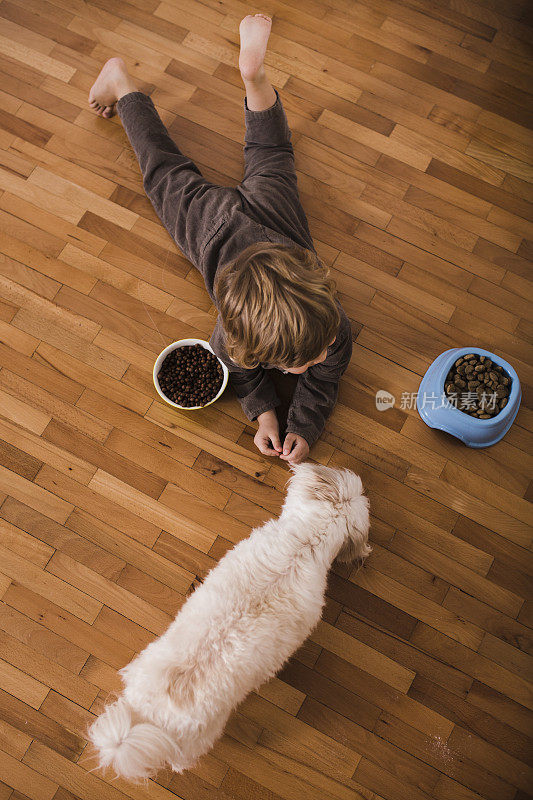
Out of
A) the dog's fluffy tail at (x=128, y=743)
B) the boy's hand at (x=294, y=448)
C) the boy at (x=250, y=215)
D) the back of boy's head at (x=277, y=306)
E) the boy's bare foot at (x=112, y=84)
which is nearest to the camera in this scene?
the dog's fluffy tail at (x=128, y=743)

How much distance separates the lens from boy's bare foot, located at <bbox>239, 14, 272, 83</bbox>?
66.0 inches

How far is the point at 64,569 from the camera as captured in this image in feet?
5.43

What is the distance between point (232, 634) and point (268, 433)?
64cm

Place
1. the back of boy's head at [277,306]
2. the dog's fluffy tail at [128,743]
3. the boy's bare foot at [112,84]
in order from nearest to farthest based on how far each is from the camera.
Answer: the dog's fluffy tail at [128,743] → the back of boy's head at [277,306] → the boy's bare foot at [112,84]

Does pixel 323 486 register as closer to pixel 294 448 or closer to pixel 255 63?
pixel 294 448

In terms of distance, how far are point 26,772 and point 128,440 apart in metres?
0.99

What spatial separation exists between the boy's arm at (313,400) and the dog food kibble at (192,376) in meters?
0.25

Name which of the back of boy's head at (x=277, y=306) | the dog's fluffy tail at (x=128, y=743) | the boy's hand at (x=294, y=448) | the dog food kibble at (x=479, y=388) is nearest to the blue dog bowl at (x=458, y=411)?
the dog food kibble at (x=479, y=388)

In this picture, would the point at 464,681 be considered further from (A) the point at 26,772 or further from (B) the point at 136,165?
(B) the point at 136,165

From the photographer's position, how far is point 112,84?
1.84m

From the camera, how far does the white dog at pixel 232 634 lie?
113 cm

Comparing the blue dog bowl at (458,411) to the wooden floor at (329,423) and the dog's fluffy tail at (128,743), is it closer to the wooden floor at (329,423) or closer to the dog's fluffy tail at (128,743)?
the wooden floor at (329,423)

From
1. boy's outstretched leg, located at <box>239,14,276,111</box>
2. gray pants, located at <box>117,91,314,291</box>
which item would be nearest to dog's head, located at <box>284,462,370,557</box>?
gray pants, located at <box>117,91,314,291</box>

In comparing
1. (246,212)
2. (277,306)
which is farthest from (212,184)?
(277,306)
